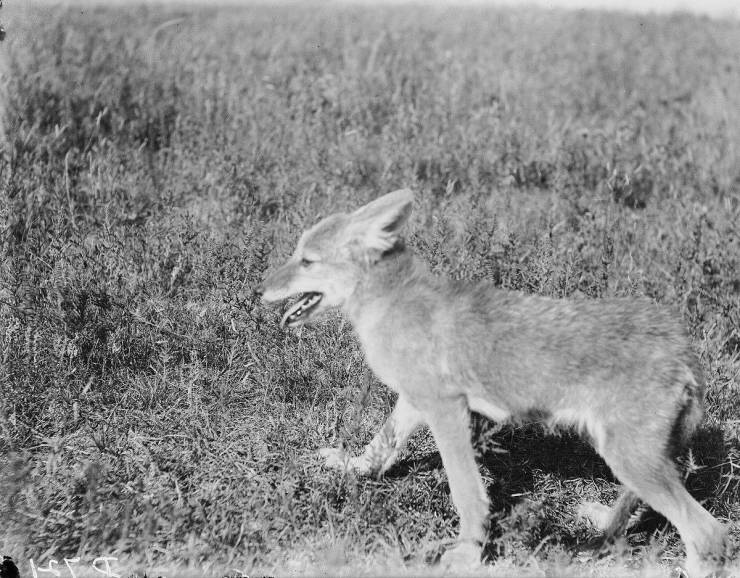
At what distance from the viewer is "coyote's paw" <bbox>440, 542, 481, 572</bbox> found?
3326mm

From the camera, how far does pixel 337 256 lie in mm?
3807

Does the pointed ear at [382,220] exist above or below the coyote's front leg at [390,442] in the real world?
above

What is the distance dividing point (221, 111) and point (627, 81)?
4.89m

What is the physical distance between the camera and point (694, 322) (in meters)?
4.85

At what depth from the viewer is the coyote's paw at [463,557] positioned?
Result: 10.9 ft

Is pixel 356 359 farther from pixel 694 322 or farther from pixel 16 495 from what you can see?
pixel 694 322

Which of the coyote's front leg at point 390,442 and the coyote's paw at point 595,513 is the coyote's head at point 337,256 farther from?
the coyote's paw at point 595,513

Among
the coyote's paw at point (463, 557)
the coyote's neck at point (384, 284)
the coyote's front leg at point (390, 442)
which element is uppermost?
the coyote's neck at point (384, 284)

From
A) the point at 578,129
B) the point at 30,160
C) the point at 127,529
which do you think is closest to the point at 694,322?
the point at 578,129

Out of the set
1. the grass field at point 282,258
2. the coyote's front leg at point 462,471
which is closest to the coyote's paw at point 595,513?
the grass field at point 282,258

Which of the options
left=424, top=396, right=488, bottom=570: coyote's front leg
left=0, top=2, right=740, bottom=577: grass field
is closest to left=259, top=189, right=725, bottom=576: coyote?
left=424, top=396, right=488, bottom=570: coyote's front leg

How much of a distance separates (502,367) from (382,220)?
3.04 ft

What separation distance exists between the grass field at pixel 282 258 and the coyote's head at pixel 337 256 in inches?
22.6

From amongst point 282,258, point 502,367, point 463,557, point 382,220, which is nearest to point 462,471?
point 463,557
